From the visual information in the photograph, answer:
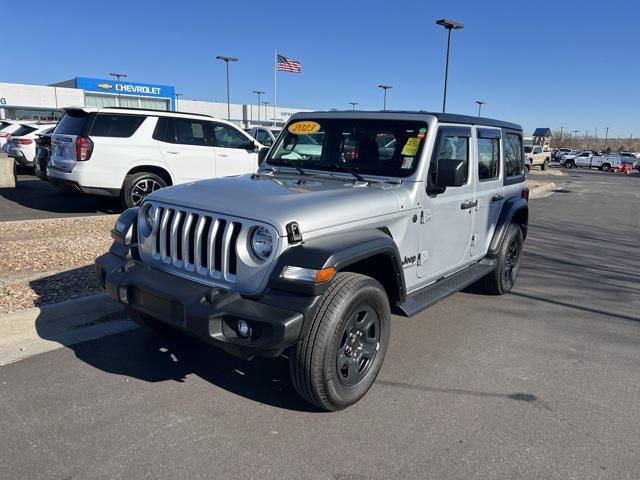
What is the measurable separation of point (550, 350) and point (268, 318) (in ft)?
9.23

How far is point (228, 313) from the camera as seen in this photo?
2.75 meters

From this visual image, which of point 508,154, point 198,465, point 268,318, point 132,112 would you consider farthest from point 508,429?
point 132,112

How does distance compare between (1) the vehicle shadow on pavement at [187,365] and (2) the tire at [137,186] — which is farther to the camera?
(2) the tire at [137,186]

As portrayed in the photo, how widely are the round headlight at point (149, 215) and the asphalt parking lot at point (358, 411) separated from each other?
106cm

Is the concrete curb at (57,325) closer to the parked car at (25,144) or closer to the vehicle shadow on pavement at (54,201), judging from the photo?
the vehicle shadow on pavement at (54,201)

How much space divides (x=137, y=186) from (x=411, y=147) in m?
6.15

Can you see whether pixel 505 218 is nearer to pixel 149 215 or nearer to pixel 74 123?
pixel 149 215

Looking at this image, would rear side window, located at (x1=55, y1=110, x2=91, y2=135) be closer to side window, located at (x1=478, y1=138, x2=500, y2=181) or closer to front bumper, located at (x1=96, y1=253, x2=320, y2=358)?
front bumper, located at (x1=96, y1=253, x2=320, y2=358)

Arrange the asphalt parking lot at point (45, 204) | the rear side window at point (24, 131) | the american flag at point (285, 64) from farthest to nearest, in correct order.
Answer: the american flag at point (285, 64), the rear side window at point (24, 131), the asphalt parking lot at point (45, 204)

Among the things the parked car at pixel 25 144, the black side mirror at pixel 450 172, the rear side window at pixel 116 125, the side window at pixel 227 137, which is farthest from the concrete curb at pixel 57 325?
the parked car at pixel 25 144

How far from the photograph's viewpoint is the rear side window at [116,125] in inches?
333

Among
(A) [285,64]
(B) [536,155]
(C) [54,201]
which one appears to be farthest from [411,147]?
(B) [536,155]

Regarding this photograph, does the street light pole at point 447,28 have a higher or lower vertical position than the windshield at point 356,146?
higher

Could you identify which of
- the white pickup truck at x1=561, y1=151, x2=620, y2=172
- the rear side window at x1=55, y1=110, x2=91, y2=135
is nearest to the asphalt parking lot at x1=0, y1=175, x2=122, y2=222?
the rear side window at x1=55, y1=110, x2=91, y2=135
